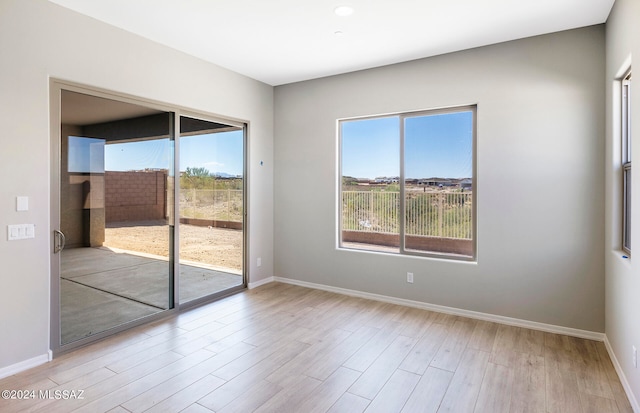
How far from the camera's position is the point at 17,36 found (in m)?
2.67

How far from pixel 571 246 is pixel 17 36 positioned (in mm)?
5053

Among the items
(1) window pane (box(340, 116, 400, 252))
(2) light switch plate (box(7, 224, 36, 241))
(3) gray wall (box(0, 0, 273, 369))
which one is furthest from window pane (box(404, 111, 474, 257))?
(2) light switch plate (box(7, 224, 36, 241))

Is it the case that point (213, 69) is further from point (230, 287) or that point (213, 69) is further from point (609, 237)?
point (609, 237)

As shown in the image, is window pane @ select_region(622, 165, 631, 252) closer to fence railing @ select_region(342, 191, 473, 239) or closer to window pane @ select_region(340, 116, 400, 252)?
fence railing @ select_region(342, 191, 473, 239)

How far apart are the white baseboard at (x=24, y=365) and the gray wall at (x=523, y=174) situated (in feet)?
10.7

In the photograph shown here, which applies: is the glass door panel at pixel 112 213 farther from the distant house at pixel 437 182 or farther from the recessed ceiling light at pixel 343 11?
the distant house at pixel 437 182

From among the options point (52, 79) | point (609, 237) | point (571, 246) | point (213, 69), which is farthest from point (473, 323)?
point (52, 79)

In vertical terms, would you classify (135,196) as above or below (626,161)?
below

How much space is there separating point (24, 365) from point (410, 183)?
4070mm

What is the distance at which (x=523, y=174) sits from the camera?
3.57 meters

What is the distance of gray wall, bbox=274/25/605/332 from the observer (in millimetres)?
3307

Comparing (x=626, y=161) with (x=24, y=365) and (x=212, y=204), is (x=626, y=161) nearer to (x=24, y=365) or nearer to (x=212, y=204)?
(x=212, y=204)

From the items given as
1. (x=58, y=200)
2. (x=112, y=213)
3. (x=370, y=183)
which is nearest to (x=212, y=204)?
(x=112, y=213)

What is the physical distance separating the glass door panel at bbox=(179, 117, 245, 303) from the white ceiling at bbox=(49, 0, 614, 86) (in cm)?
98
